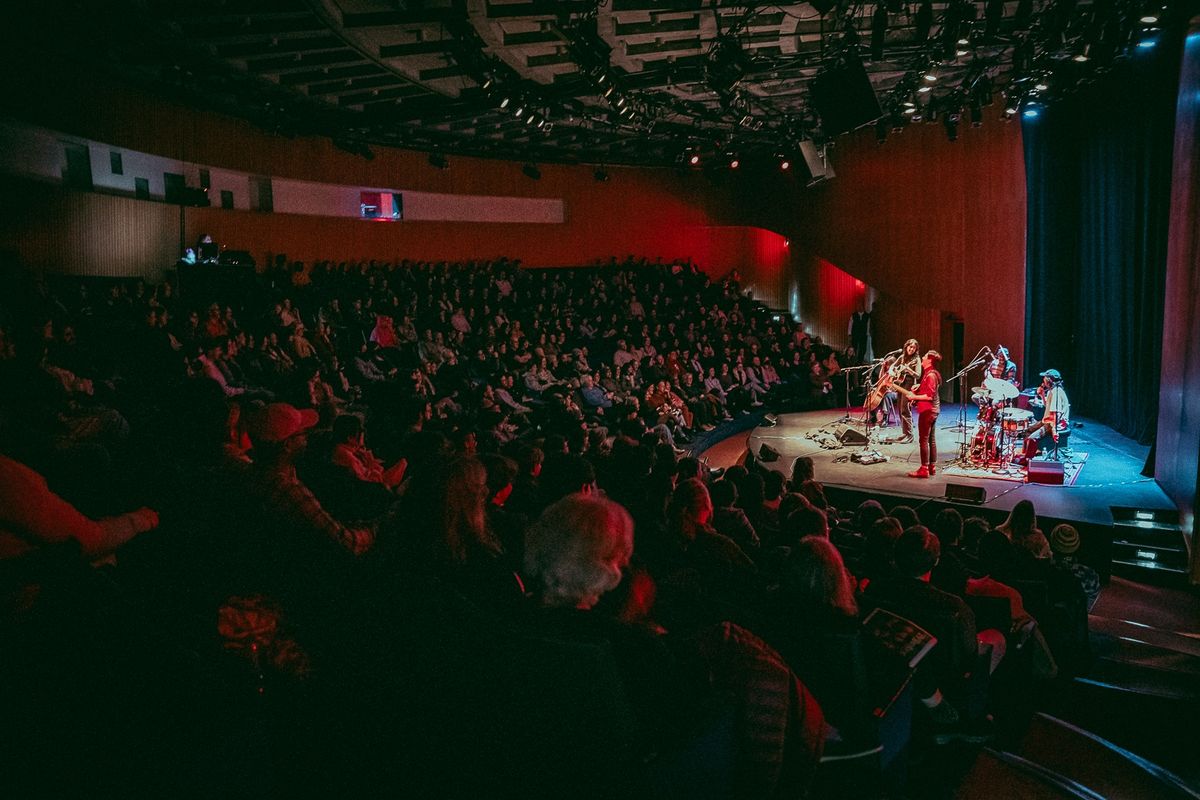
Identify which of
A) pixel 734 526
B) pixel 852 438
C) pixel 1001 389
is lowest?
pixel 852 438

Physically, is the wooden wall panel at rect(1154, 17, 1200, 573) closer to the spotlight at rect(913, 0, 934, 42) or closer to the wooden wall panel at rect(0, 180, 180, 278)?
the spotlight at rect(913, 0, 934, 42)

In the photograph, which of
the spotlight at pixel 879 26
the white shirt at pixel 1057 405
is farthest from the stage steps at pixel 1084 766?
the white shirt at pixel 1057 405

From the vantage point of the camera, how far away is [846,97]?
27.1ft

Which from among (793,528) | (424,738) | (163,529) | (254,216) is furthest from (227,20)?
(424,738)

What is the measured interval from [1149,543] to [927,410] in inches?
94.3

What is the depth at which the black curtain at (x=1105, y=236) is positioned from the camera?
9.55m

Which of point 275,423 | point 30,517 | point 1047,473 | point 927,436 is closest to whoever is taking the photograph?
point 30,517

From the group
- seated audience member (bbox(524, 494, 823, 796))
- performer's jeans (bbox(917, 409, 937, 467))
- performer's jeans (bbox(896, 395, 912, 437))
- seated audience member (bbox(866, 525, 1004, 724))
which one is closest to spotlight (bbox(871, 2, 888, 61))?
performer's jeans (bbox(917, 409, 937, 467))

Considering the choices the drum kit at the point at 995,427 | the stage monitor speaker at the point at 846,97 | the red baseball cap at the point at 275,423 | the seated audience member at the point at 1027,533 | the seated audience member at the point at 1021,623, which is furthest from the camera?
the drum kit at the point at 995,427

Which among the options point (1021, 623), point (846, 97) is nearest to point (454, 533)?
point (1021, 623)

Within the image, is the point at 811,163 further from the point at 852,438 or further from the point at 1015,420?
the point at 1015,420

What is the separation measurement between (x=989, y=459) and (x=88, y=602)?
9444 millimetres

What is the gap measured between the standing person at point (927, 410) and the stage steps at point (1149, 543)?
76.5 inches

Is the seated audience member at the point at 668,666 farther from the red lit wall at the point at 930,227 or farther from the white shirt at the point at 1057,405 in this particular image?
the red lit wall at the point at 930,227
